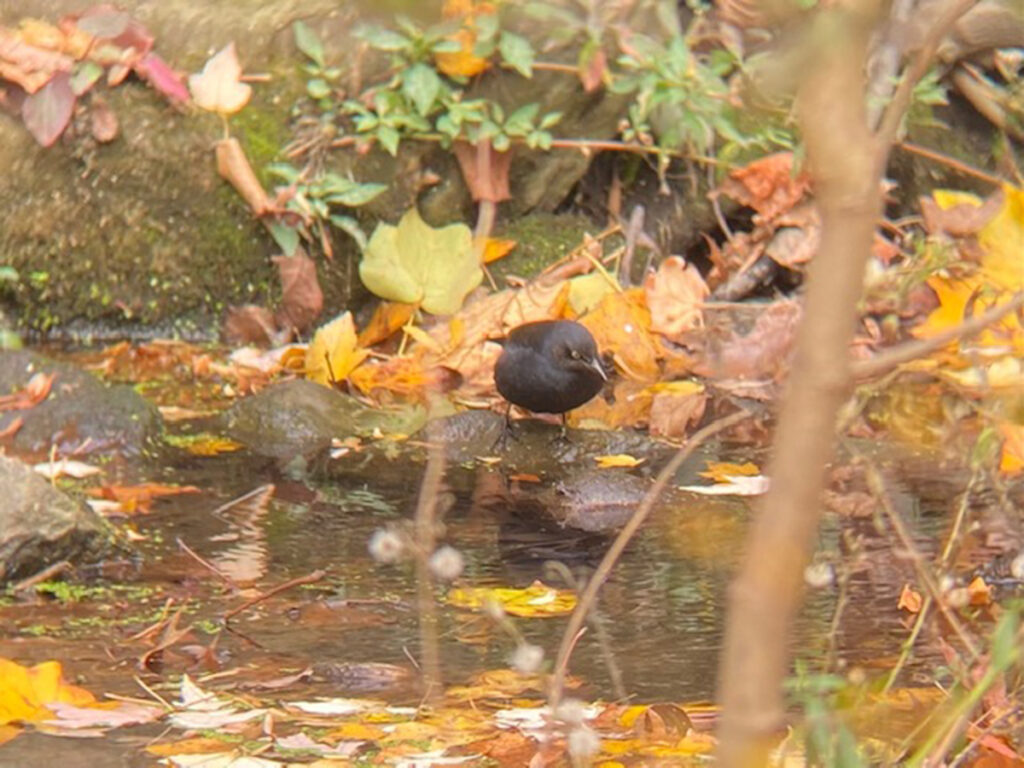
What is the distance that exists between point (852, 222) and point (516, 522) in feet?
12.6

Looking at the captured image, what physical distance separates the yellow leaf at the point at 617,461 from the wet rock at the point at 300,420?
64 centimetres

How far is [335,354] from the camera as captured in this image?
21.0 ft

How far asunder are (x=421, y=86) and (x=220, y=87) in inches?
31.0

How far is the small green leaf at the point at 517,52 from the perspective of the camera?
7.40 metres

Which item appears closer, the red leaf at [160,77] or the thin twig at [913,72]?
the thin twig at [913,72]

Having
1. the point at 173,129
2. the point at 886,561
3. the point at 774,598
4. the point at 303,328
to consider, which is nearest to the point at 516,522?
the point at 886,561

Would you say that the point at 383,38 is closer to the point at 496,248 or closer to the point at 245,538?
the point at 496,248

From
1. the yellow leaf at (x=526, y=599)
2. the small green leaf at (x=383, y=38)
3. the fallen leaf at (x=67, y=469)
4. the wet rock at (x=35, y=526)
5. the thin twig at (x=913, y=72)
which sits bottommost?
the fallen leaf at (x=67, y=469)

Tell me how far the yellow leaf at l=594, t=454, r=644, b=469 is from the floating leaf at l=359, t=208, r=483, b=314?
1579 mm

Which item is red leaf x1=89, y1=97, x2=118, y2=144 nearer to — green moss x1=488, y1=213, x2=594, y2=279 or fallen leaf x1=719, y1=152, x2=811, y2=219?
green moss x1=488, y1=213, x2=594, y2=279

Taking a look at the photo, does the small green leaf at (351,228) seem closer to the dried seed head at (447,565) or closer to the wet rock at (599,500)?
the wet rock at (599,500)

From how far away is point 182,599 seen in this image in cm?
392

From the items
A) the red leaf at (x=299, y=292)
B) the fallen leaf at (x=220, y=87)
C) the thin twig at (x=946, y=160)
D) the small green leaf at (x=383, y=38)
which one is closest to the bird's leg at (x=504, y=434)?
the red leaf at (x=299, y=292)

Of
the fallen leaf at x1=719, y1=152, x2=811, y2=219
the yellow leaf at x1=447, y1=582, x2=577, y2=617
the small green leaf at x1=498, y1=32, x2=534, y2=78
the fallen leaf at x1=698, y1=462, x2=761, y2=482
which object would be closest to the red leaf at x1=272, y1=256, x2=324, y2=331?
the small green leaf at x1=498, y1=32, x2=534, y2=78
